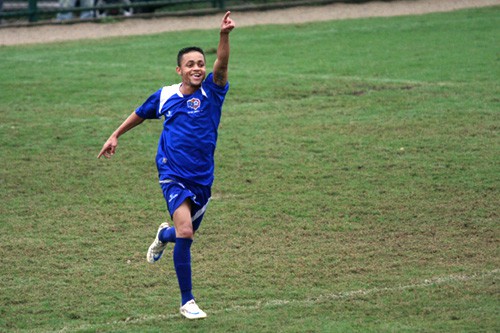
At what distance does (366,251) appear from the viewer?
25.8 ft

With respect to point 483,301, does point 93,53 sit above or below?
above

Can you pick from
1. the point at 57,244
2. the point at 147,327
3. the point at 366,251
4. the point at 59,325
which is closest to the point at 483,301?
the point at 366,251

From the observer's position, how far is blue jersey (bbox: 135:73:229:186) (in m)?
6.64

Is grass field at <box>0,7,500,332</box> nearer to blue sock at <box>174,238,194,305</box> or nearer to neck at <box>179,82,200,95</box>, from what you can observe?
A: blue sock at <box>174,238,194,305</box>

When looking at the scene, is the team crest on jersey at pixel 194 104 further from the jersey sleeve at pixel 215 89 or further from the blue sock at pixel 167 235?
the blue sock at pixel 167 235

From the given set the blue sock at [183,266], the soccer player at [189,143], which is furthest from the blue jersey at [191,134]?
the blue sock at [183,266]

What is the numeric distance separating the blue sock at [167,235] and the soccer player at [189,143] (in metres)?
0.19

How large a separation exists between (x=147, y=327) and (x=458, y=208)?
3715mm

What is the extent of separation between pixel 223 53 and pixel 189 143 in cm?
65

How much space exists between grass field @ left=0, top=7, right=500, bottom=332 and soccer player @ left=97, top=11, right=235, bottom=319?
551 mm

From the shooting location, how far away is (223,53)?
6.59 meters

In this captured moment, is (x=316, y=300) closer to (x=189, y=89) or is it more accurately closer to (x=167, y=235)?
(x=167, y=235)

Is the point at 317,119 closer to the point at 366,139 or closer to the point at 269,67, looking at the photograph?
the point at 366,139

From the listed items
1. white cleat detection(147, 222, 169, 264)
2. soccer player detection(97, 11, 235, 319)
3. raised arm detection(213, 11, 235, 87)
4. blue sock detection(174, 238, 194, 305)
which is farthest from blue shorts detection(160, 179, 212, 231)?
raised arm detection(213, 11, 235, 87)
